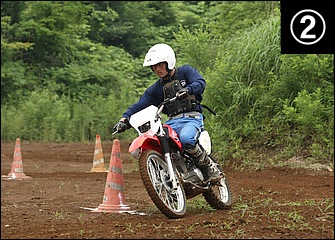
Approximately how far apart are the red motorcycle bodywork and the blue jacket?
50 centimetres

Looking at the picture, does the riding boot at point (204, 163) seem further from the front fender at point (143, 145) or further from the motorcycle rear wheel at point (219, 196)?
the front fender at point (143, 145)

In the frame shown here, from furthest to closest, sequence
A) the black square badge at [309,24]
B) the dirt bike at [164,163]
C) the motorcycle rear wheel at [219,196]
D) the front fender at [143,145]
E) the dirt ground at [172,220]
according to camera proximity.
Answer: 1. the black square badge at [309,24]
2. the motorcycle rear wheel at [219,196]
3. the front fender at [143,145]
4. the dirt bike at [164,163]
5. the dirt ground at [172,220]

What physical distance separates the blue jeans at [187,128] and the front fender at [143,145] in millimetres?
293

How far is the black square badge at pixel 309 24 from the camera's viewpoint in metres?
10.0

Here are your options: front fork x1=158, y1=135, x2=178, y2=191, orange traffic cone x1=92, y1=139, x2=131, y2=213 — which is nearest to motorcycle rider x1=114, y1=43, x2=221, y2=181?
front fork x1=158, y1=135, x2=178, y2=191

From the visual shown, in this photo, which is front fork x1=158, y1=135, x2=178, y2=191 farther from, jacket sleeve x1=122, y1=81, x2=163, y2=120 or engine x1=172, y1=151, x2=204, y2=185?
jacket sleeve x1=122, y1=81, x2=163, y2=120

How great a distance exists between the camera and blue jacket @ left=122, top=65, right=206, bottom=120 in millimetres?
7793

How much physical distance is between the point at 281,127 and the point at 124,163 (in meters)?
4.97

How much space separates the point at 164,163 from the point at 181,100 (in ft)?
2.50

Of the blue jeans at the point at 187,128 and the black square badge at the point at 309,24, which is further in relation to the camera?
the black square badge at the point at 309,24

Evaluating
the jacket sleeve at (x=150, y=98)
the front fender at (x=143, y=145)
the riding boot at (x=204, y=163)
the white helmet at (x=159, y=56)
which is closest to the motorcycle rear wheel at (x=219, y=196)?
the riding boot at (x=204, y=163)

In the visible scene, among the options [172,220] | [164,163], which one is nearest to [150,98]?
[164,163]

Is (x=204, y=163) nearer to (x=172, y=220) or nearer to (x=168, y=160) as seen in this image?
(x=168, y=160)

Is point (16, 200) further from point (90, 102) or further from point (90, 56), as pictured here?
point (90, 56)
